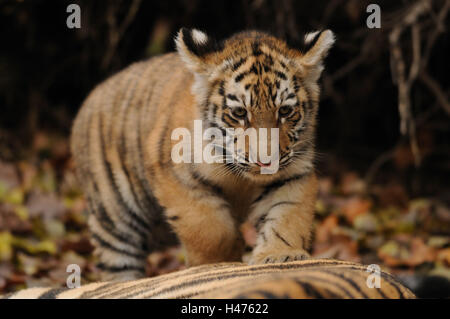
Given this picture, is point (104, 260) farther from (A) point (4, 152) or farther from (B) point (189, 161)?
(A) point (4, 152)

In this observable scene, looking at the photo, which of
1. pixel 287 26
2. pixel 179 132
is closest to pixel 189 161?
pixel 179 132

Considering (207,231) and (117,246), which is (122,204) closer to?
(117,246)

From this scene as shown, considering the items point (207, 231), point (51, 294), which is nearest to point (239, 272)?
point (51, 294)

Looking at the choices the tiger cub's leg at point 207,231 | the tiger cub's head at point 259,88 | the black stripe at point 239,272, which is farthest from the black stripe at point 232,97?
the black stripe at point 239,272

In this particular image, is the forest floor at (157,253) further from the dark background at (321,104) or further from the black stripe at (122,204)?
the black stripe at (122,204)

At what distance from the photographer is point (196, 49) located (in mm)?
3486

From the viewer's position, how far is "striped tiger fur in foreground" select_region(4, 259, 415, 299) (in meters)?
1.87

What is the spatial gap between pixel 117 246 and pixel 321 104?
12.7ft

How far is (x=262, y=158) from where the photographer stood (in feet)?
10.2

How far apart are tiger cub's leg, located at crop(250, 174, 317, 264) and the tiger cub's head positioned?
4.2 inches

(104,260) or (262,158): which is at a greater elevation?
(262,158)

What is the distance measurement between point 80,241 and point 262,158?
2.70 meters

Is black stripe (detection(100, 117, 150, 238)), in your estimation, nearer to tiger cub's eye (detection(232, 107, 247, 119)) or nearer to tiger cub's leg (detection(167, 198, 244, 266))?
tiger cub's leg (detection(167, 198, 244, 266))
